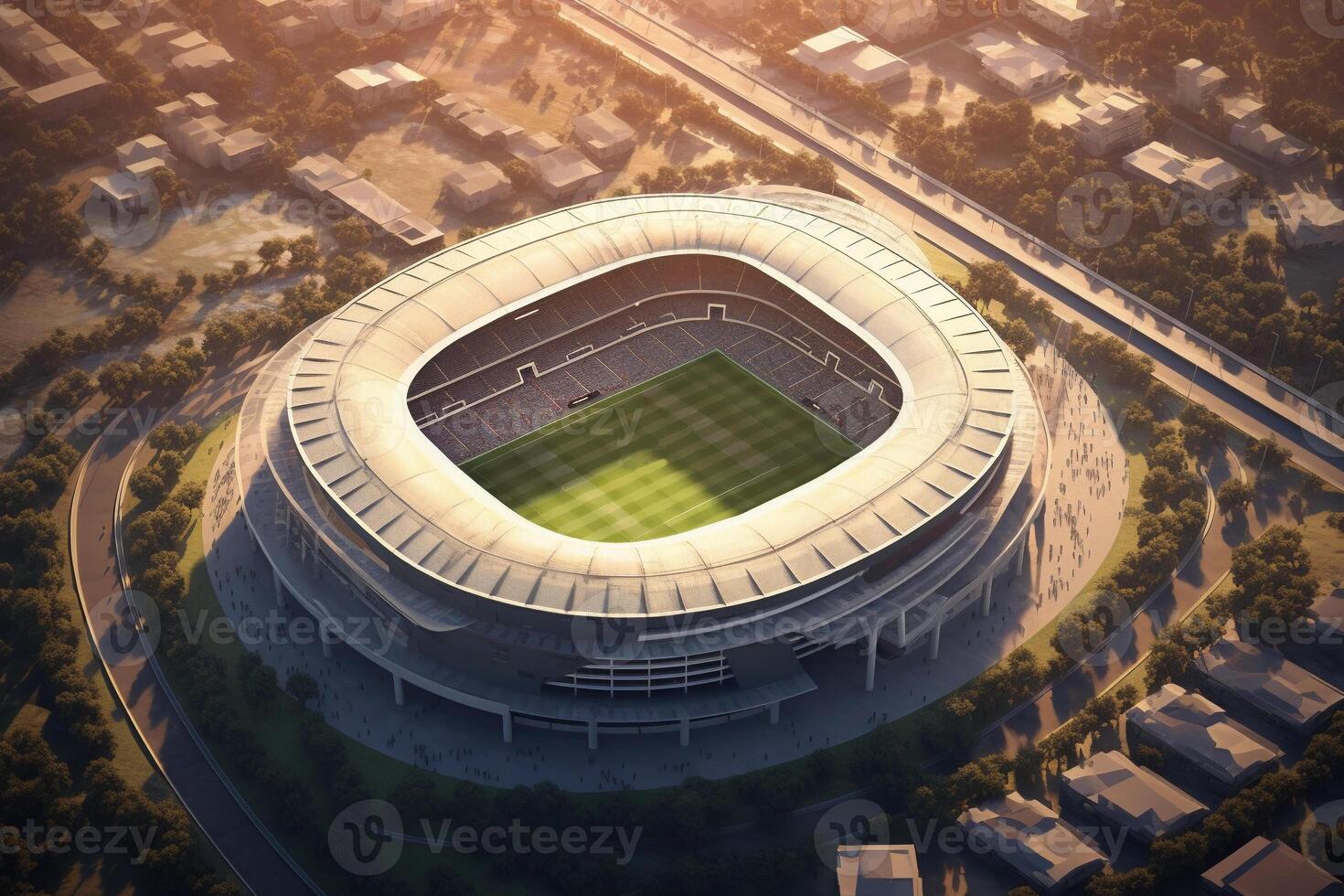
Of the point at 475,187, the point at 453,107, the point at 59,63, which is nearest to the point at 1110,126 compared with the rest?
Answer: the point at 475,187

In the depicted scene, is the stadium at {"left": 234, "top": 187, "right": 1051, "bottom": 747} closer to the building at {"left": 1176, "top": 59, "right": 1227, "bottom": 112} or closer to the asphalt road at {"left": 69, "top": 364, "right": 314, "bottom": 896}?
the asphalt road at {"left": 69, "top": 364, "right": 314, "bottom": 896}

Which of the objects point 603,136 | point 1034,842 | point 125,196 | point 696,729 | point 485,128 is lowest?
point 696,729

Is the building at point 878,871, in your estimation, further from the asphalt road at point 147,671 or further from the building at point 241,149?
the building at point 241,149

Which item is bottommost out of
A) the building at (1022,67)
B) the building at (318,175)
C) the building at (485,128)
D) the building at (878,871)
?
the building at (878,871)

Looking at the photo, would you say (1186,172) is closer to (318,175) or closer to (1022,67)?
(1022,67)

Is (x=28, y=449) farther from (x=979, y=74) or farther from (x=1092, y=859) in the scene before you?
(x=979, y=74)

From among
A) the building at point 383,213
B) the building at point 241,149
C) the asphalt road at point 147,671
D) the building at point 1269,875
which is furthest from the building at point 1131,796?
the building at point 241,149
